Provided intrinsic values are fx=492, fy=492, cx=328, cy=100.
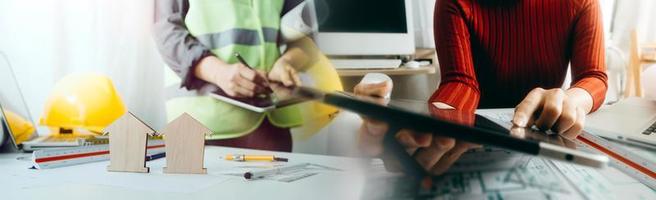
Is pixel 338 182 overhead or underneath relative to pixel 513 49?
underneath

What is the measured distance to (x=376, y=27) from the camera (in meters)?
0.53

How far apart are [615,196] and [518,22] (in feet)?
0.62

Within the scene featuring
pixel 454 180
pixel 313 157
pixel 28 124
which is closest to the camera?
pixel 454 180

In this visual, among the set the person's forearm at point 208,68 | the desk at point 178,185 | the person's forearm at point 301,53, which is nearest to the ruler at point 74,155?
the desk at point 178,185

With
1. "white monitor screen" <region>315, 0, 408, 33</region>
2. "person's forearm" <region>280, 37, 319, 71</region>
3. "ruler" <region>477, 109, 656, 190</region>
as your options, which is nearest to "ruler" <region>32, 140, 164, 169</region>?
"person's forearm" <region>280, 37, 319, 71</region>

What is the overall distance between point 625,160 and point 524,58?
134 millimetres

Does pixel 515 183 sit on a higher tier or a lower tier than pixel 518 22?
lower

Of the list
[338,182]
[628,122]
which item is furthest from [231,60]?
[628,122]

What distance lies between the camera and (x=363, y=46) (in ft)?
1.79

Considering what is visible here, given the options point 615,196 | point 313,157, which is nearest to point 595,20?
point 615,196

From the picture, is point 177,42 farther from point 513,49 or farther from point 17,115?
point 513,49

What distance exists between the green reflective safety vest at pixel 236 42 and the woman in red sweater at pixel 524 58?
25 cm

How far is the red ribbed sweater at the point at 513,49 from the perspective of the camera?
19.2 inches

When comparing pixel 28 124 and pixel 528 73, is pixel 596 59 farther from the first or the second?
pixel 28 124
